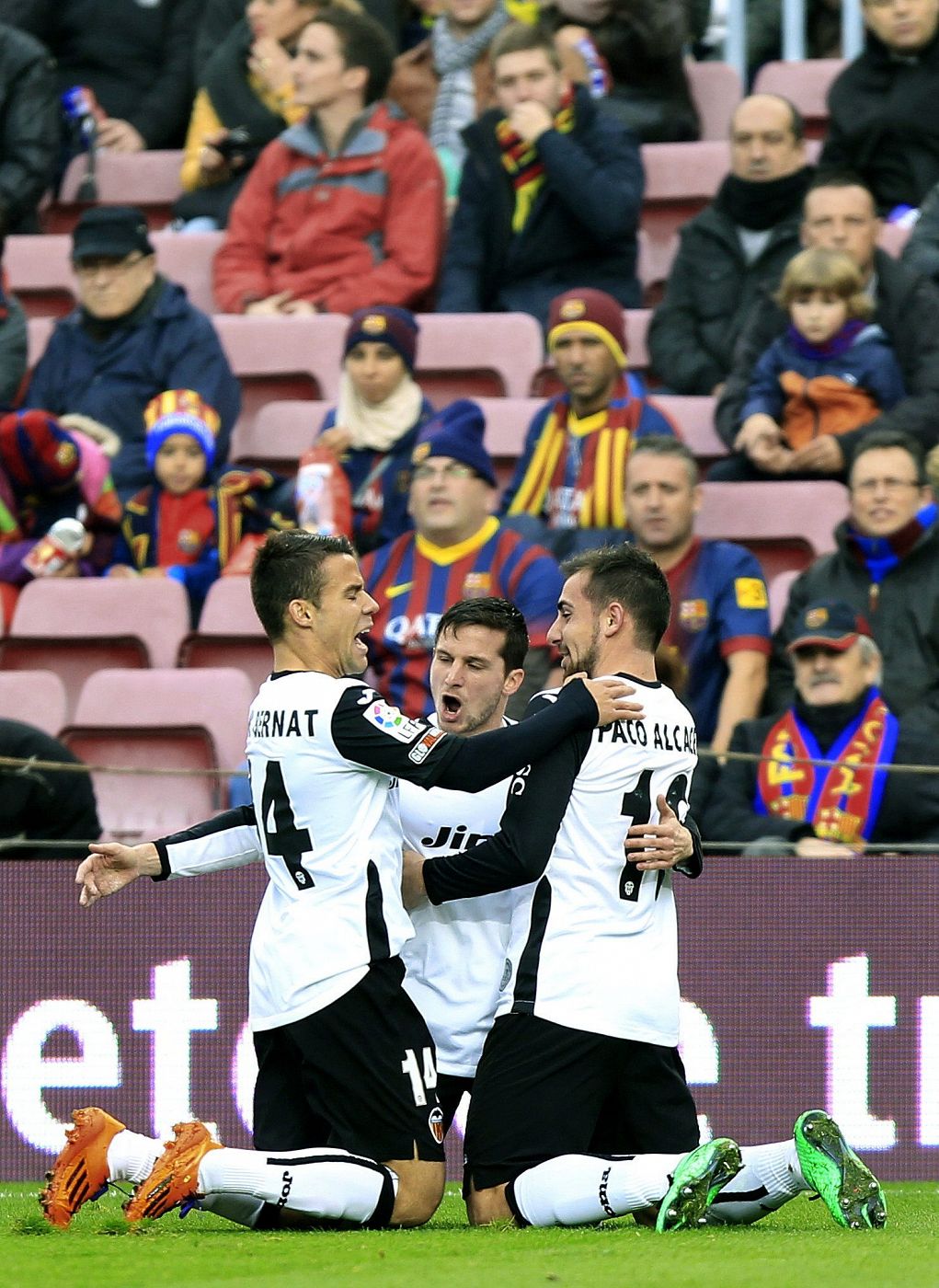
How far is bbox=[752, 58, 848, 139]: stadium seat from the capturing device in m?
10.4

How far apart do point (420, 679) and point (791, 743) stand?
4.30ft

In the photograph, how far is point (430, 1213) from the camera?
4859 millimetres

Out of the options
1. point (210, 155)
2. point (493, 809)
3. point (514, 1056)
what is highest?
point (210, 155)

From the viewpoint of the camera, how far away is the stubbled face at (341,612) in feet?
16.2

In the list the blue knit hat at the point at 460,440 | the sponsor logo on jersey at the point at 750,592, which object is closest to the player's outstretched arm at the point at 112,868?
the blue knit hat at the point at 460,440

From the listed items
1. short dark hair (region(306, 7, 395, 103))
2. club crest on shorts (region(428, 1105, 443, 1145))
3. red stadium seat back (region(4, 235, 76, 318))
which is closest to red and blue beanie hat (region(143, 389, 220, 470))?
short dark hair (region(306, 7, 395, 103))

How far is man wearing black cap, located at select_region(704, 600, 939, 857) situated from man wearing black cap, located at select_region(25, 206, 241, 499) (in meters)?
2.98

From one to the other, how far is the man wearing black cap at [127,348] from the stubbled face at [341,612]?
164 inches

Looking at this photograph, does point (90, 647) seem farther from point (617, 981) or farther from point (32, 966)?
point (617, 981)

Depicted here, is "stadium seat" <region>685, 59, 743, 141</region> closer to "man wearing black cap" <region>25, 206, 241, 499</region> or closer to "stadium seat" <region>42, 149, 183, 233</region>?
"stadium seat" <region>42, 149, 183, 233</region>

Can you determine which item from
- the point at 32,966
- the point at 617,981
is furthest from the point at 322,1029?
the point at 32,966

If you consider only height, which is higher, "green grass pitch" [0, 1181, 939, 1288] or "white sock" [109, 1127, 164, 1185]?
"white sock" [109, 1127, 164, 1185]

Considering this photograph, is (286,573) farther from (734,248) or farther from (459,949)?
(734,248)

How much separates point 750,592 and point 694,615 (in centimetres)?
20
